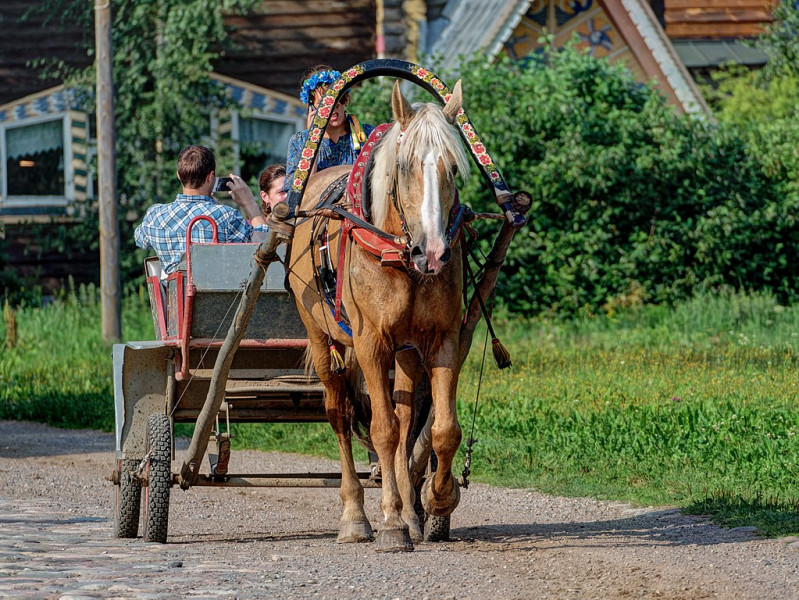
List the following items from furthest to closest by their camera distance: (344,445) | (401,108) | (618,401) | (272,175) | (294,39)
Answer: (294,39), (618,401), (272,175), (344,445), (401,108)

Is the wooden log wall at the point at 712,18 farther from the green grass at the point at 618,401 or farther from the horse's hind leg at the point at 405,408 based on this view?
the horse's hind leg at the point at 405,408

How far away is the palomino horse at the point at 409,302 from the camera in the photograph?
615 centimetres

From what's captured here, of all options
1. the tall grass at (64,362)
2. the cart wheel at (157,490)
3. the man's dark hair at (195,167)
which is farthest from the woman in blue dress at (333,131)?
the tall grass at (64,362)

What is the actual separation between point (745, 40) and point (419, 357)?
59.2 feet

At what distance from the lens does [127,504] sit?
7406 mm

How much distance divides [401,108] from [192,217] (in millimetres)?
1962

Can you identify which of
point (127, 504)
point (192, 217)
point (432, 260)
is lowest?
point (127, 504)

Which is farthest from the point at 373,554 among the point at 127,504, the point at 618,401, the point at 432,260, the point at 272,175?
the point at 618,401

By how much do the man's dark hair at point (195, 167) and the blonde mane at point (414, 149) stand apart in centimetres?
176

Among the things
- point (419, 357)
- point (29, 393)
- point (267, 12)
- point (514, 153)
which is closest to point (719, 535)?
point (419, 357)

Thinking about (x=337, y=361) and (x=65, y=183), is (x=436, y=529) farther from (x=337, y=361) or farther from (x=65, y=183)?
(x=65, y=183)

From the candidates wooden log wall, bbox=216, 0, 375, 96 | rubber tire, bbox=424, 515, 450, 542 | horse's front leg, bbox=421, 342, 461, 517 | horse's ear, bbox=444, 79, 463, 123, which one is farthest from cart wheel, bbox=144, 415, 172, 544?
wooden log wall, bbox=216, 0, 375, 96

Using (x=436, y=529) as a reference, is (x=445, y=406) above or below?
above

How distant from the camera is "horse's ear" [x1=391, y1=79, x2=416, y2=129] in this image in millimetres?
6234
